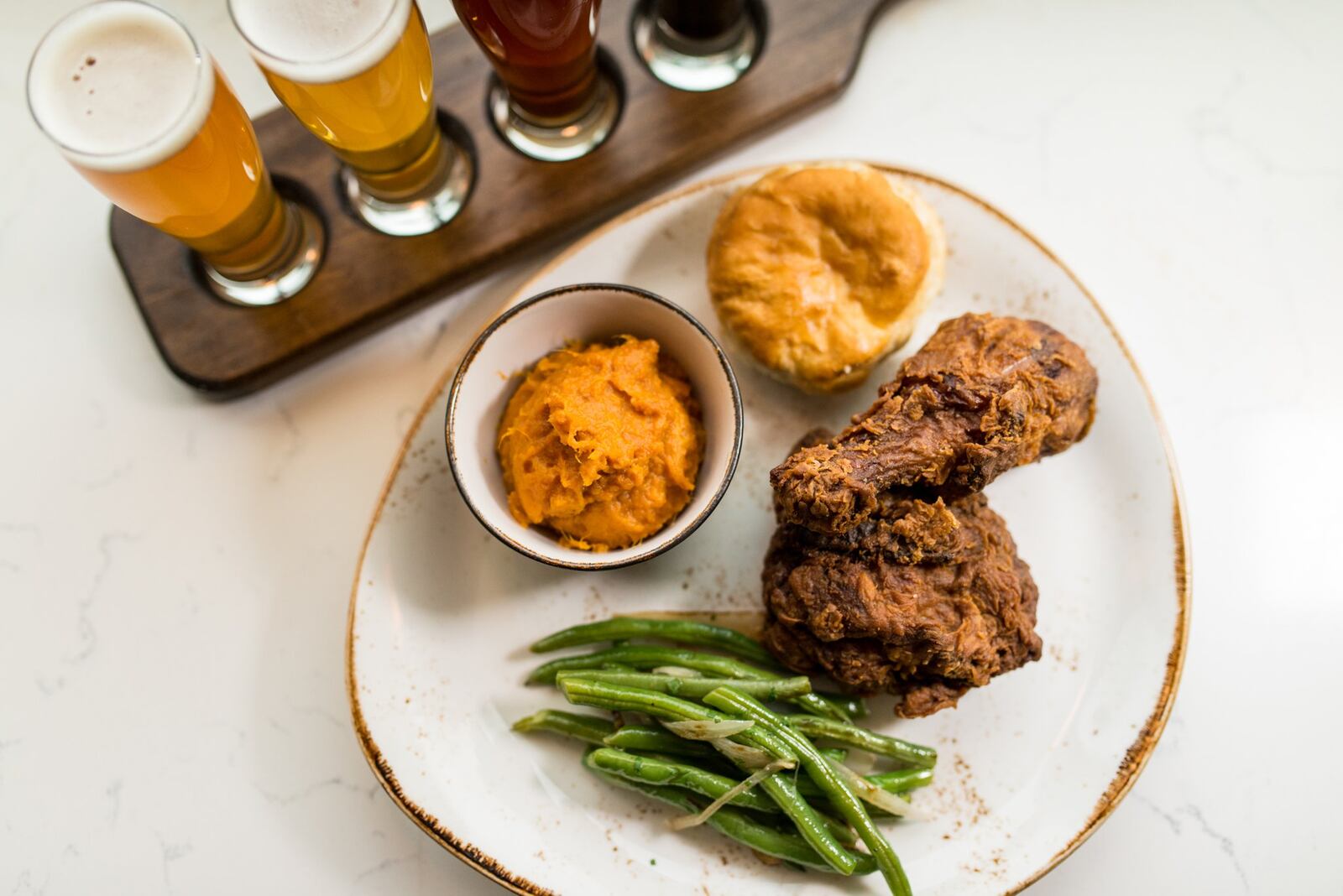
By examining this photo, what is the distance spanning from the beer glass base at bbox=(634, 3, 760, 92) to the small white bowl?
1.00 metres

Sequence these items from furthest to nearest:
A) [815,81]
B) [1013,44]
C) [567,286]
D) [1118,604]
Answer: [1013,44], [815,81], [1118,604], [567,286]

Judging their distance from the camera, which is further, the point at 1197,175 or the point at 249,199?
the point at 1197,175

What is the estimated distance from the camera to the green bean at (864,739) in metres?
2.95

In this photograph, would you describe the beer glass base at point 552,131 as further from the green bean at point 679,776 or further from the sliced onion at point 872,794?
the sliced onion at point 872,794

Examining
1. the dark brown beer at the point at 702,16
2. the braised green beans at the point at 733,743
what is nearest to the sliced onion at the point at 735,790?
the braised green beans at the point at 733,743

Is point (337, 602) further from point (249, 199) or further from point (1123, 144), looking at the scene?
point (1123, 144)

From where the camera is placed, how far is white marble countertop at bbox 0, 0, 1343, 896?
3.27 metres

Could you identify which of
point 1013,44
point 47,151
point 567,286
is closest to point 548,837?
point 567,286

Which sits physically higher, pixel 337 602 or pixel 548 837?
pixel 337 602

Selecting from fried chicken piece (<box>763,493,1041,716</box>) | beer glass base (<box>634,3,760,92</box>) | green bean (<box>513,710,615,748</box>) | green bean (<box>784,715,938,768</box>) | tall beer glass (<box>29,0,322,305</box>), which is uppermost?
tall beer glass (<box>29,0,322,305</box>)

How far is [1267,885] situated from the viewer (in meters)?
3.30

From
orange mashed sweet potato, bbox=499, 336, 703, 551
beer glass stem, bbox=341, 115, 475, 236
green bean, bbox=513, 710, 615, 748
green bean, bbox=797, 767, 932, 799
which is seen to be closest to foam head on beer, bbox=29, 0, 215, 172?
beer glass stem, bbox=341, 115, 475, 236

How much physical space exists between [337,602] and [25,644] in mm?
1075

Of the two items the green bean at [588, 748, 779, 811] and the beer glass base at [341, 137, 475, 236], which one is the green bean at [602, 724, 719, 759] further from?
the beer glass base at [341, 137, 475, 236]
